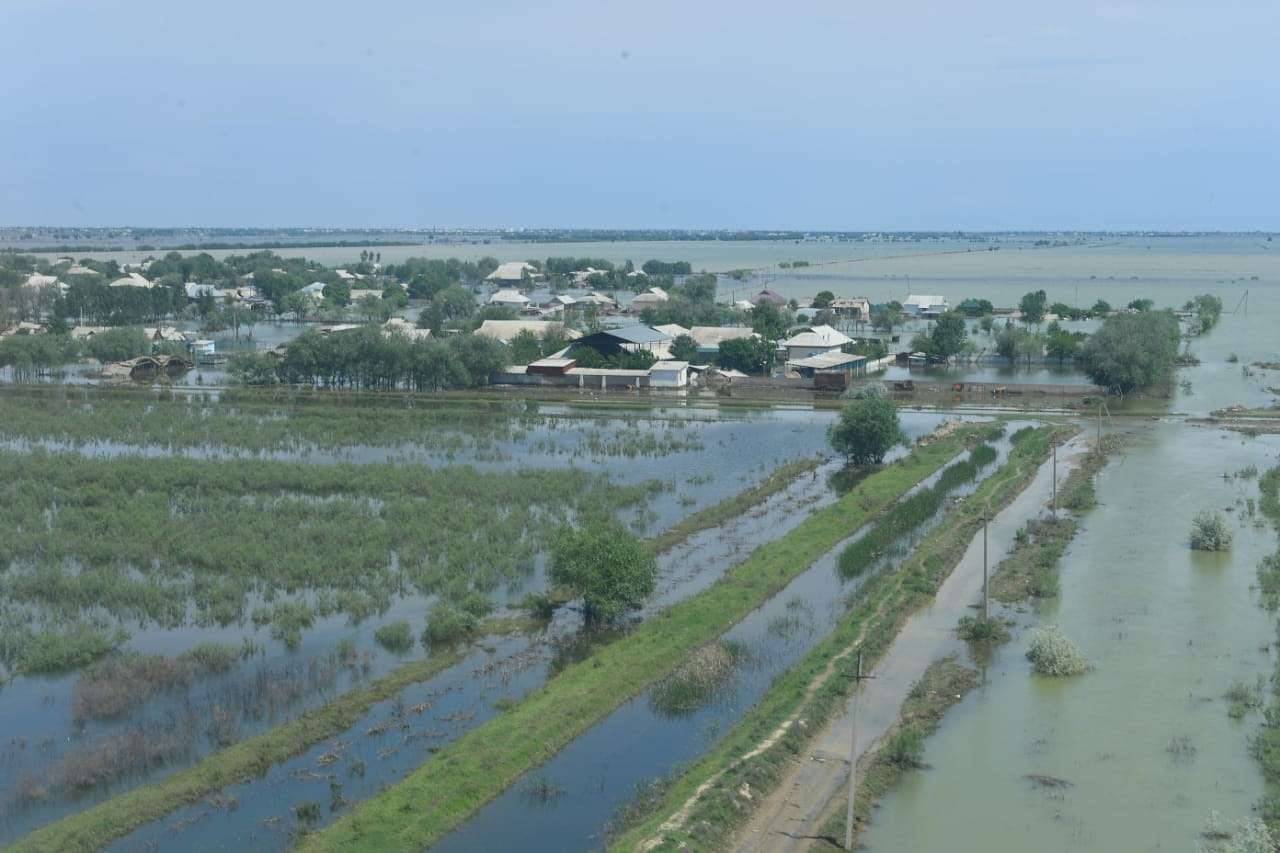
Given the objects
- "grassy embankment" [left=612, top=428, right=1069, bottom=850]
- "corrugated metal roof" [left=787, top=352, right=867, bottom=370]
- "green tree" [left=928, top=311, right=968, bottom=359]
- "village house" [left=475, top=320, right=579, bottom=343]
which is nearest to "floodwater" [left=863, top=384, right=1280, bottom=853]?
"grassy embankment" [left=612, top=428, right=1069, bottom=850]

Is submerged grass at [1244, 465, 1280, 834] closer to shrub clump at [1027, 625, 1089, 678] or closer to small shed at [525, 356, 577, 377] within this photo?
shrub clump at [1027, 625, 1089, 678]

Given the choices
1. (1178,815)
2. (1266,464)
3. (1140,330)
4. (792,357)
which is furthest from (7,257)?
(1178,815)

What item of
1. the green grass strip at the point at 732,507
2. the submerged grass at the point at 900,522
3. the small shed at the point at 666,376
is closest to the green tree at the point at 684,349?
the small shed at the point at 666,376

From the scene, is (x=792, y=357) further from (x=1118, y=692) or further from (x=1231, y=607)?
(x=1118, y=692)

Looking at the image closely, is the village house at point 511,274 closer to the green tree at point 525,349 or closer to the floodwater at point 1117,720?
the green tree at point 525,349

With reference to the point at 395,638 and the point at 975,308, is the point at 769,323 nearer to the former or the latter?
the point at 975,308

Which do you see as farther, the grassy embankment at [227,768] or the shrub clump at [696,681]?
the shrub clump at [696,681]
